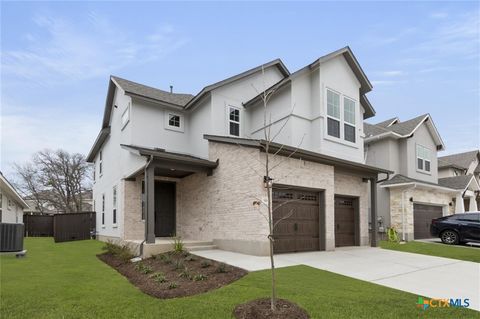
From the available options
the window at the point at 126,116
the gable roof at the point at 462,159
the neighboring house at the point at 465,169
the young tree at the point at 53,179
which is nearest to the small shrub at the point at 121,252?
the window at the point at 126,116

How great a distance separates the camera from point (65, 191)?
44.1m

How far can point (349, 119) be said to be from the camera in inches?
657

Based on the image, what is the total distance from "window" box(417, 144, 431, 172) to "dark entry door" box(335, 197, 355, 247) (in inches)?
397

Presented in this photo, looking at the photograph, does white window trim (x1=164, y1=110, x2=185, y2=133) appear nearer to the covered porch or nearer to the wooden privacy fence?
the covered porch

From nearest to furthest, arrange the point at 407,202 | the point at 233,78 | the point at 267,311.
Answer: the point at 267,311 < the point at 233,78 < the point at 407,202

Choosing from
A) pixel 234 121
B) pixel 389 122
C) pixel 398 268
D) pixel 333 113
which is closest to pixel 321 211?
pixel 398 268

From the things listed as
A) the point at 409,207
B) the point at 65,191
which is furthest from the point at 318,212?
the point at 65,191

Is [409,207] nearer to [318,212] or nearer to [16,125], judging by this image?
[318,212]

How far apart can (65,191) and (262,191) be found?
39997mm

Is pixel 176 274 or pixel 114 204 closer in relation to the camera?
pixel 176 274

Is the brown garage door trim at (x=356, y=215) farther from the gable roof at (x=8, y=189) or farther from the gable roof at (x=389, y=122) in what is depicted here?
the gable roof at (x=8, y=189)

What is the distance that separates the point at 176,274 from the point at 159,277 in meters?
0.64

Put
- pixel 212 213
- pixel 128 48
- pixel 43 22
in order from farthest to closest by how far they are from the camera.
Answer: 1. pixel 128 48
2. pixel 212 213
3. pixel 43 22

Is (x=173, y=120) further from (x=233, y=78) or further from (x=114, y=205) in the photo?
(x=114, y=205)
